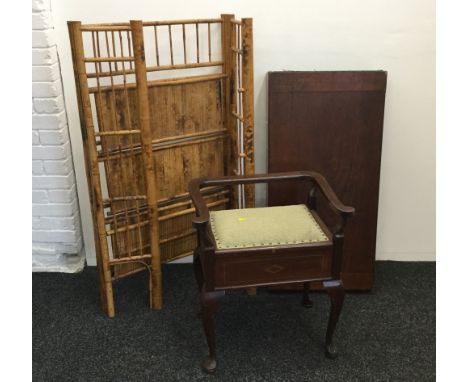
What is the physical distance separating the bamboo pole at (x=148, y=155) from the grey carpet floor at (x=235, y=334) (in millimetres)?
176

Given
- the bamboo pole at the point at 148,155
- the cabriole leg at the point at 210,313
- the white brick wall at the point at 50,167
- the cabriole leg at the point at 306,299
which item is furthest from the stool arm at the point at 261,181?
the white brick wall at the point at 50,167

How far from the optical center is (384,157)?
2.63 meters

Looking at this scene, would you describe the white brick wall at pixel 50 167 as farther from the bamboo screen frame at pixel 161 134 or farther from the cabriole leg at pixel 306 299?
the cabriole leg at pixel 306 299

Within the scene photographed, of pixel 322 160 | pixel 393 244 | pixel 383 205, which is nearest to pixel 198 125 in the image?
pixel 322 160

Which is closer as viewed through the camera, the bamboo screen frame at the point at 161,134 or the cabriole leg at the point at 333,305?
the cabriole leg at the point at 333,305

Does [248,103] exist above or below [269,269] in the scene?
above

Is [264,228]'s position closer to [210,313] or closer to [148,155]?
[210,313]

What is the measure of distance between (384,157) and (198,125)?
3.36ft

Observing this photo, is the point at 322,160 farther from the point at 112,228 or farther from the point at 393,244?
the point at 112,228

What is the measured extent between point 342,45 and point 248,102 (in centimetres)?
59

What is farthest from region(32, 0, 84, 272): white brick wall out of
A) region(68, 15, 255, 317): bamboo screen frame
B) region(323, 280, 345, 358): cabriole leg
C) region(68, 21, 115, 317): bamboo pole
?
region(323, 280, 345, 358): cabriole leg

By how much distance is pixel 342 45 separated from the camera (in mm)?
2436

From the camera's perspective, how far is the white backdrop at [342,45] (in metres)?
2.37

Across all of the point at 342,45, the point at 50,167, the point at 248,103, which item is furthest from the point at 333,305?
the point at 50,167
